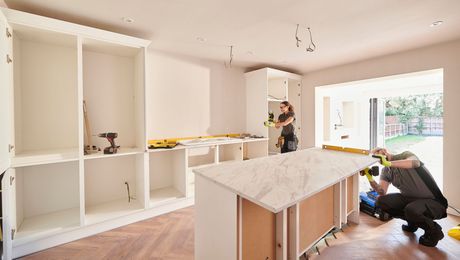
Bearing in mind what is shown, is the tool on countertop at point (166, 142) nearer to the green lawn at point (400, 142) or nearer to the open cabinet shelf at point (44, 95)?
the open cabinet shelf at point (44, 95)

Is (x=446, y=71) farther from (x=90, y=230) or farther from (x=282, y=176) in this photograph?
(x=90, y=230)

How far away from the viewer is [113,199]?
2.75 meters

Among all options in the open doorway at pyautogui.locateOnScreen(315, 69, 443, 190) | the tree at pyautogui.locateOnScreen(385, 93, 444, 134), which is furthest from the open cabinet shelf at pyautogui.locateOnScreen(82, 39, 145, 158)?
the tree at pyautogui.locateOnScreen(385, 93, 444, 134)

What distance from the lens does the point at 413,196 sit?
88.4 inches

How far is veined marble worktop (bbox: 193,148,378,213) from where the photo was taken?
1078 millimetres

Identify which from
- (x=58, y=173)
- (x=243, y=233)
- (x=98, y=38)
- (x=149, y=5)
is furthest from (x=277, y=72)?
(x=58, y=173)

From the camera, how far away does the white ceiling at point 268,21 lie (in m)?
1.81

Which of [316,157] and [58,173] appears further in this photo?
[58,173]

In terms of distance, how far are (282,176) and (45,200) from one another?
8.84 ft

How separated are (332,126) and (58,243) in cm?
544

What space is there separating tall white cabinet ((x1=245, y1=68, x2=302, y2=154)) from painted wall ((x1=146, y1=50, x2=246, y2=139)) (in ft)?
0.62

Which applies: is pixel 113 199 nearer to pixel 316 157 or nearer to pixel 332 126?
pixel 316 157

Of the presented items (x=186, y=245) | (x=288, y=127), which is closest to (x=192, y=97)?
(x=288, y=127)

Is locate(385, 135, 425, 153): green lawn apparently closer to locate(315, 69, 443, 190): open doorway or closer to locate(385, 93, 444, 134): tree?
locate(315, 69, 443, 190): open doorway
